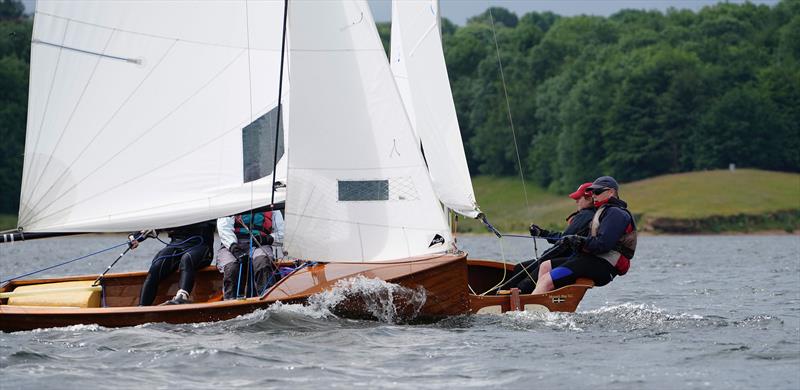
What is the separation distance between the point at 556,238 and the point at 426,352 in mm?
3512

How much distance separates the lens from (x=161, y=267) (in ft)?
50.1

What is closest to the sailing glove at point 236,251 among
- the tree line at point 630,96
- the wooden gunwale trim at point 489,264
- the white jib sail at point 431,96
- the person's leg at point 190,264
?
the person's leg at point 190,264

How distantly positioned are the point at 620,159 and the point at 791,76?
12771mm

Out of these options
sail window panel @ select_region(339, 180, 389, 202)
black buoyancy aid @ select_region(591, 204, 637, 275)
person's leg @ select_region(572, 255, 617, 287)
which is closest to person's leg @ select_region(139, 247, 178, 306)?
sail window panel @ select_region(339, 180, 389, 202)

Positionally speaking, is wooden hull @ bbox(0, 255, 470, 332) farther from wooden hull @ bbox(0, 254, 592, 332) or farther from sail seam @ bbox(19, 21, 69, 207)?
sail seam @ bbox(19, 21, 69, 207)

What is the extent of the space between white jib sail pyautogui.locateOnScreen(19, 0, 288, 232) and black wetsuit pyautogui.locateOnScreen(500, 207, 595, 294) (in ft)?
11.2

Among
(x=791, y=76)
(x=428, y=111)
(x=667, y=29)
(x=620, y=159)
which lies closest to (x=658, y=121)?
(x=620, y=159)

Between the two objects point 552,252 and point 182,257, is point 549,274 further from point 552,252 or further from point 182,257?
point 182,257

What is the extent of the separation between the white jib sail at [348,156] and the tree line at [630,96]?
57.1 meters

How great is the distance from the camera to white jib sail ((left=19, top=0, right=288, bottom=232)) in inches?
565

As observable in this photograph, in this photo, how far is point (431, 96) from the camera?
1881cm

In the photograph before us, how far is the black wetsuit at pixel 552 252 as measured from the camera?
15.6 m

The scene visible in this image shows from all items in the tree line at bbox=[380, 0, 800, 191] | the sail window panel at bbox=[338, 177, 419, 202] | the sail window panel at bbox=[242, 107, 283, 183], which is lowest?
the sail window panel at bbox=[338, 177, 419, 202]

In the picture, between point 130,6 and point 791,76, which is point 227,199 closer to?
point 130,6
